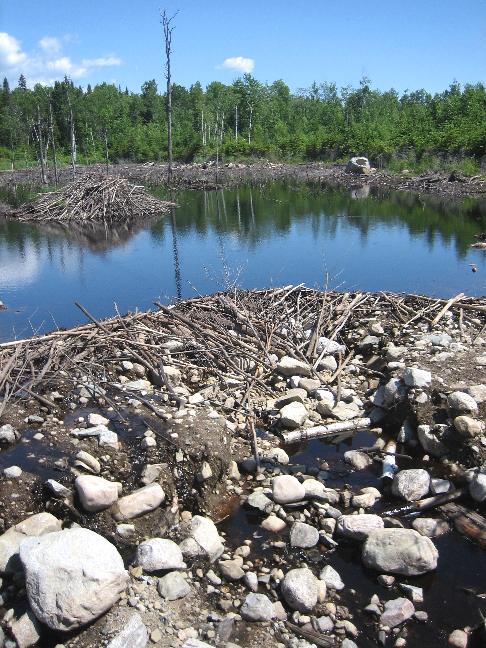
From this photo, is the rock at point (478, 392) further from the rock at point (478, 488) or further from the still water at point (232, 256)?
the still water at point (232, 256)

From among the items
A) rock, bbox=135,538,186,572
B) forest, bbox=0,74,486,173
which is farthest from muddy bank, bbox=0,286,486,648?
Result: forest, bbox=0,74,486,173

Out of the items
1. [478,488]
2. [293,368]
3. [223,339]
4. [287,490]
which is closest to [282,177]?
[223,339]

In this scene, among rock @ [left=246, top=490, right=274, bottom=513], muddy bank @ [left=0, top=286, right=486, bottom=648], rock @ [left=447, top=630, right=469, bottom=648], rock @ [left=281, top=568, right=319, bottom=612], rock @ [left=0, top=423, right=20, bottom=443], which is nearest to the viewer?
rock @ [left=447, top=630, right=469, bottom=648]

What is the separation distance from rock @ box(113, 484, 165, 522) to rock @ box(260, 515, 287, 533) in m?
1.02

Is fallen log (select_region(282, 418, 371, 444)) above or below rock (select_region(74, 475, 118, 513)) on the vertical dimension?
below

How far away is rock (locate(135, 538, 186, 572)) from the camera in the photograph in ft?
15.8

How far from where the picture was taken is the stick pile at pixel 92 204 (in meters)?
25.5

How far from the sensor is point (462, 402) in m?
6.65

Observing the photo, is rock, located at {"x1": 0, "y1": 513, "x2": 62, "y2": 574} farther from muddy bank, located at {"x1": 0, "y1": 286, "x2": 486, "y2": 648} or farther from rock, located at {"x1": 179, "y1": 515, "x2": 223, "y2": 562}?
rock, located at {"x1": 179, "y1": 515, "x2": 223, "y2": 562}

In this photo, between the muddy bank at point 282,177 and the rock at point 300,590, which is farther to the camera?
the muddy bank at point 282,177

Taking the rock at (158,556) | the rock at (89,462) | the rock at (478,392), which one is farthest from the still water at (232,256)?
the rock at (158,556)

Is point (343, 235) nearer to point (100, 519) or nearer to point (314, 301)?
point (314, 301)

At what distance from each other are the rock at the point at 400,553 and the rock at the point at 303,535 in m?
0.47

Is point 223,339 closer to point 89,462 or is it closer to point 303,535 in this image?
point 89,462
